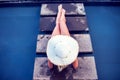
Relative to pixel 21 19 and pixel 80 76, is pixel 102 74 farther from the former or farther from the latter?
→ pixel 21 19

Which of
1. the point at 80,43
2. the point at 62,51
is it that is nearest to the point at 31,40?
the point at 80,43

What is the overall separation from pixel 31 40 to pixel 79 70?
2.92ft

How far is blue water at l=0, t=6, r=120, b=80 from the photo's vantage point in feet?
9.36

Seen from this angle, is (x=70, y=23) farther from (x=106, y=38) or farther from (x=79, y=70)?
(x=79, y=70)

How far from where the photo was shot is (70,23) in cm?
309

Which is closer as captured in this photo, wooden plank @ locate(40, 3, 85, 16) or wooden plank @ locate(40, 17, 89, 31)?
wooden plank @ locate(40, 17, 89, 31)

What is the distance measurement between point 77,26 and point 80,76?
0.81 metres

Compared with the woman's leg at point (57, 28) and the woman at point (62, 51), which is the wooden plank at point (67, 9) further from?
the woman at point (62, 51)

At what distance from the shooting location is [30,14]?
340 cm

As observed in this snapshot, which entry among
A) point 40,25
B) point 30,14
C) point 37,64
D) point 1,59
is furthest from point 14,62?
point 30,14

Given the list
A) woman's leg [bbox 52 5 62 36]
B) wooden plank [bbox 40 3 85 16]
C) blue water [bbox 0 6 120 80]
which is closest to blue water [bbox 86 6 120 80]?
blue water [bbox 0 6 120 80]

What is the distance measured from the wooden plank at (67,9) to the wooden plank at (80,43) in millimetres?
457

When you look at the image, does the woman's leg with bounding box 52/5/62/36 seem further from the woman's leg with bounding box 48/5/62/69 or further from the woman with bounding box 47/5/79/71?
the woman with bounding box 47/5/79/71

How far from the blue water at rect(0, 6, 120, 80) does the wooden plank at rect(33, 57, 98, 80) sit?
0.76 ft
